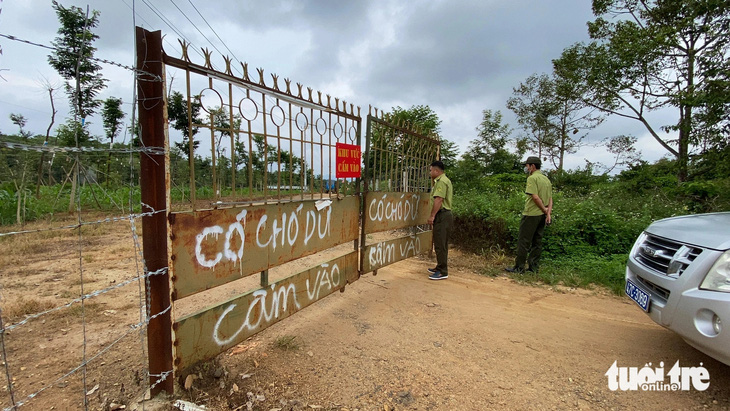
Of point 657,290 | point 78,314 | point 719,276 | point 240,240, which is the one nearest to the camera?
point 719,276

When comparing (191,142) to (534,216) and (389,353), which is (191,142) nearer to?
(389,353)

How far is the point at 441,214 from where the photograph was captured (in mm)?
4777

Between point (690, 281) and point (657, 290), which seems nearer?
point (690, 281)

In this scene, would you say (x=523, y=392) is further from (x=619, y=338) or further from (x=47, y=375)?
(x=47, y=375)

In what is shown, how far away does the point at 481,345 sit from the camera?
9.61 ft

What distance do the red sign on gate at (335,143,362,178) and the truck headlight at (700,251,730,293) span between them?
2829 mm

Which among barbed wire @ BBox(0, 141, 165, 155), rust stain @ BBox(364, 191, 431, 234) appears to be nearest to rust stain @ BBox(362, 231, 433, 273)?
rust stain @ BBox(364, 191, 431, 234)

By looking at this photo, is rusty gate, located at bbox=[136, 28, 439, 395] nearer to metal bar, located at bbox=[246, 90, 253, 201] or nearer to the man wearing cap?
metal bar, located at bbox=[246, 90, 253, 201]

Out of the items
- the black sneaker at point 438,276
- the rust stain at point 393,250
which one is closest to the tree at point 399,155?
the rust stain at point 393,250

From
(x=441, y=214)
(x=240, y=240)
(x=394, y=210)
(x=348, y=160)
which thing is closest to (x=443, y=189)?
(x=441, y=214)

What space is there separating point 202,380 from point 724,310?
3.33 m

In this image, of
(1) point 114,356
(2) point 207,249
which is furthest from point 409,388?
(1) point 114,356
